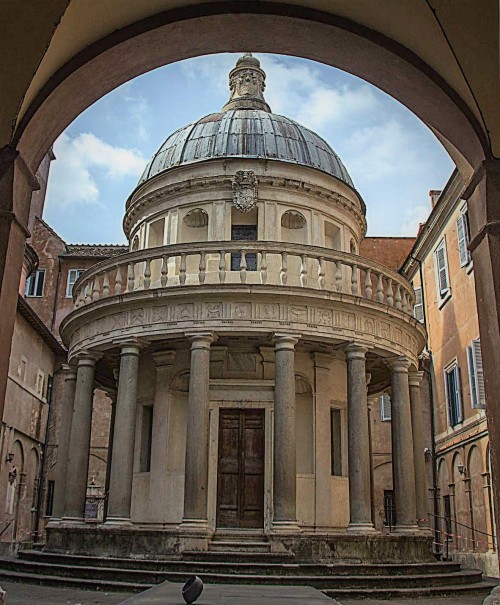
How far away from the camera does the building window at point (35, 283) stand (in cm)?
3450

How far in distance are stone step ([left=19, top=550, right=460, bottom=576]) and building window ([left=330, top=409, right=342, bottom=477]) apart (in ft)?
14.6

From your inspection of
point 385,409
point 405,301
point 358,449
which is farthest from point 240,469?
point 385,409

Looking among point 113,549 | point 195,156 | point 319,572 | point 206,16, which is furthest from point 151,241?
point 206,16

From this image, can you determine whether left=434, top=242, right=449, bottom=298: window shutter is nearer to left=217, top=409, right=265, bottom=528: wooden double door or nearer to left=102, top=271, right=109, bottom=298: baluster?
left=217, top=409, right=265, bottom=528: wooden double door

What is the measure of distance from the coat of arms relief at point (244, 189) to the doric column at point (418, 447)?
7.09 meters

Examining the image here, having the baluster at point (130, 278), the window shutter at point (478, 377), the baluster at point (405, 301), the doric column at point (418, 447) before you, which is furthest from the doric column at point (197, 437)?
the window shutter at point (478, 377)

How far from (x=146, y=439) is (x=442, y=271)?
13.7m

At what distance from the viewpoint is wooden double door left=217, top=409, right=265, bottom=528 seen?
17.7 metres

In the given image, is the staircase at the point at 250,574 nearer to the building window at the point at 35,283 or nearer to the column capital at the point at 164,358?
the column capital at the point at 164,358

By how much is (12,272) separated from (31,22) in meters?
2.42

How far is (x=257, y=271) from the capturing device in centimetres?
1786

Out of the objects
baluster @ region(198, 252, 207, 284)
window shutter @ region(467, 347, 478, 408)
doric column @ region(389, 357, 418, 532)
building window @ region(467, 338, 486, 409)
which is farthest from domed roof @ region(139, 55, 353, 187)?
doric column @ region(389, 357, 418, 532)

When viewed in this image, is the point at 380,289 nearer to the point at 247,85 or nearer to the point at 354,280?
the point at 354,280

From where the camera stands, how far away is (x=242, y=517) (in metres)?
17.6
